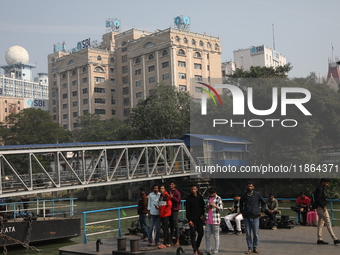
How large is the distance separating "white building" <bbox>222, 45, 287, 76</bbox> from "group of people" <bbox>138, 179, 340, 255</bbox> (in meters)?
109

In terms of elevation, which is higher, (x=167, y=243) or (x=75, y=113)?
(x=75, y=113)

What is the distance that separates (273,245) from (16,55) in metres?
176

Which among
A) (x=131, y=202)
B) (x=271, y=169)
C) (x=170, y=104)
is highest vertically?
(x=170, y=104)

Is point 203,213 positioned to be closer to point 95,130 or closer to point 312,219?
point 312,219

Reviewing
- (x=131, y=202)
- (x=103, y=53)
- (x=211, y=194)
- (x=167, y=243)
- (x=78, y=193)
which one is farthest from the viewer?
(x=103, y=53)

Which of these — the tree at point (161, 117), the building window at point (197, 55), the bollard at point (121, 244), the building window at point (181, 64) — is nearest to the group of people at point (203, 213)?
the bollard at point (121, 244)

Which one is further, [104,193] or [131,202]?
[104,193]

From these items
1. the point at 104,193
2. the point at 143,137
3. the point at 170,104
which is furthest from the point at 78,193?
the point at 170,104

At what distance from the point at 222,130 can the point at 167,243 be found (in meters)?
42.0

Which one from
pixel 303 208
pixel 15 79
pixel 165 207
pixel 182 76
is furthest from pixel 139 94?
pixel 15 79

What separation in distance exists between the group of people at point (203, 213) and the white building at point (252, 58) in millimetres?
108962

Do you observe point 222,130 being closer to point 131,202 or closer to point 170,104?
point 170,104

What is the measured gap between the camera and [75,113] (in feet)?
336

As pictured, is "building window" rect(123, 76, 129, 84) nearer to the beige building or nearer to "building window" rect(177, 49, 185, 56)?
the beige building
